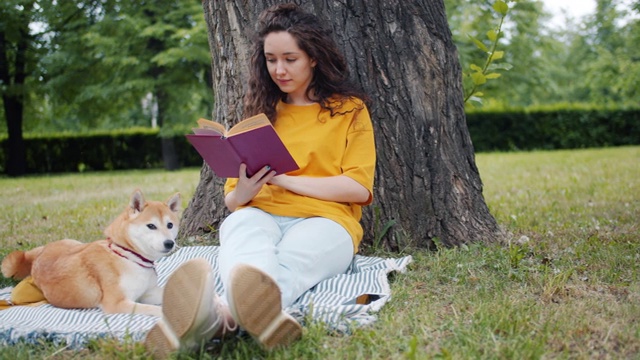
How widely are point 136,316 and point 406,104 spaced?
2.14m

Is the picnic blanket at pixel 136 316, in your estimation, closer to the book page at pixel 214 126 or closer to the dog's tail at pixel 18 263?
the dog's tail at pixel 18 263

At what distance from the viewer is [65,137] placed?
18.6 m

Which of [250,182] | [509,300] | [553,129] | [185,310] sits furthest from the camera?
[553,129]

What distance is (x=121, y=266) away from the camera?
112 inches

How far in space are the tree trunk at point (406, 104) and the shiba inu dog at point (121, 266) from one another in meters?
1.39

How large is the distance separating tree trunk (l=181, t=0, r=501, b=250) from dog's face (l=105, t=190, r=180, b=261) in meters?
1.36

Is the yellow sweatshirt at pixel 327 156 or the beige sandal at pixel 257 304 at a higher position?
the yellow sweatshirt at pixel 327 156

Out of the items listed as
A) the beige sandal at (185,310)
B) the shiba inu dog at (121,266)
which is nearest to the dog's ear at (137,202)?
the shiba inu dog at (121,266)

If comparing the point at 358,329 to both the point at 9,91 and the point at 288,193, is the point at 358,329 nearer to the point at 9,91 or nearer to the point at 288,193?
the point at 288,193

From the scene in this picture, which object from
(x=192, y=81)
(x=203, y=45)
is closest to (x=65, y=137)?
(x=192, y=81)

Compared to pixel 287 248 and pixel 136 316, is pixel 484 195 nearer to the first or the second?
pixel 287 248

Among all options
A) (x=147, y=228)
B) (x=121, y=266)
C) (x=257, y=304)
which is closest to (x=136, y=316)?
(x=121, y=266)

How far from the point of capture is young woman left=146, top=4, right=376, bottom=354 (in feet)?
9.30

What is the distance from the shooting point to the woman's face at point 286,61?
3189 mm
